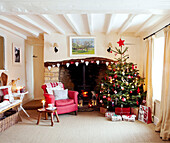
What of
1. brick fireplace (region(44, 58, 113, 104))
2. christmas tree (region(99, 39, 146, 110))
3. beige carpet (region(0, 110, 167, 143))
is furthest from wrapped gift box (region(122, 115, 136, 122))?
brick fireplace (region(44, 58, 113, 104))

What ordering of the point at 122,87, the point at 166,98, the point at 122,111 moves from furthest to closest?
the point at 122,111
the point at 122,87
the point at 166,98

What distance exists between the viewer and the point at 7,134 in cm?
338

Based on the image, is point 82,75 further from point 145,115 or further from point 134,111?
point 145,115

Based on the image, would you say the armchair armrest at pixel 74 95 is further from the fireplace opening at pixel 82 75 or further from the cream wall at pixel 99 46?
the cream wall at pixel 99 46

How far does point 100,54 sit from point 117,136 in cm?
300

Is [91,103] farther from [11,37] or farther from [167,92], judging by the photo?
[11,37]

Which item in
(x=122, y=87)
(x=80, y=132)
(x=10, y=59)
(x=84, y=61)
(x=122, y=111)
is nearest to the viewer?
(x=80, y=132)

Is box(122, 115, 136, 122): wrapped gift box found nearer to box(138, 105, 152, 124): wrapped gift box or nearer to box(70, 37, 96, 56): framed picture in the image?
box(138, 105, 152, 124): wrapped gift box

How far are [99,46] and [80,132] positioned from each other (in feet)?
10.1

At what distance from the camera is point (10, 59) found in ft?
16.0

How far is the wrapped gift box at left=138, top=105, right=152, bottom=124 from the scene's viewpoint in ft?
13.2

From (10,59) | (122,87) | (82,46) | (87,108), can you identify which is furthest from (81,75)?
(10,59)

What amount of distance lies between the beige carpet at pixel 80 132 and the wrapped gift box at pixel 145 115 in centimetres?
15

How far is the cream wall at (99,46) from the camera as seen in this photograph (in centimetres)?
552
